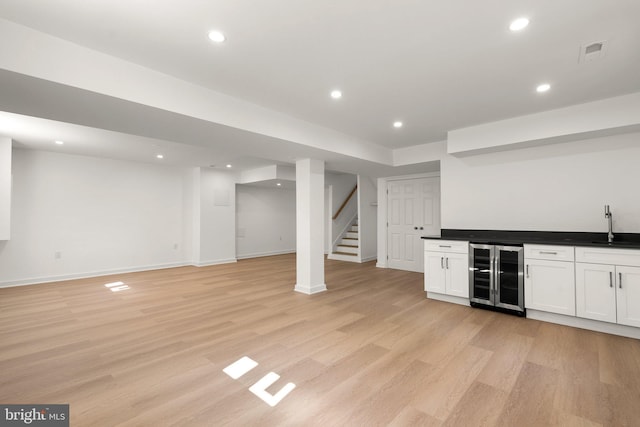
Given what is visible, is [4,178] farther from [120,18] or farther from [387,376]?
[387,376]

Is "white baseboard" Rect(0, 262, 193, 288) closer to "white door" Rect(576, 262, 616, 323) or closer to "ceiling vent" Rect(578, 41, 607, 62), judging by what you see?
"white door" Rect(576, 262, 616, 323)

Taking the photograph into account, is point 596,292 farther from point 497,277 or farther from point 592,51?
point 592,51

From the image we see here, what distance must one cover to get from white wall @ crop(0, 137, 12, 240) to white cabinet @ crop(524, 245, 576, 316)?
26.3ft

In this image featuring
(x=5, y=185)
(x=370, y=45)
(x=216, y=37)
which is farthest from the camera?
(x=5, y=185)

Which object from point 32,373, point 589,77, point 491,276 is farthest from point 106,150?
point 589,77

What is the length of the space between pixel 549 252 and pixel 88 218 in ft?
27.2

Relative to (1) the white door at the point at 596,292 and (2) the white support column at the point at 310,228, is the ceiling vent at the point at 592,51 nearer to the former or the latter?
(1) the white door at the point at 596,292

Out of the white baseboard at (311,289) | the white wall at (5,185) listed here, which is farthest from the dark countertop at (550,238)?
the white wall at (5,185)

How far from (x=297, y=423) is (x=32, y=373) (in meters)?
2.32

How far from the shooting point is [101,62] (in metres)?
2.37

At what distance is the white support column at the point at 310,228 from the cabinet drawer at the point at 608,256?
3463 mm

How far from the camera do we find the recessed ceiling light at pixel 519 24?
6.56ft

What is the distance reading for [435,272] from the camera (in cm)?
433

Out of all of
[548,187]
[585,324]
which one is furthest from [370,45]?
[585,324]
